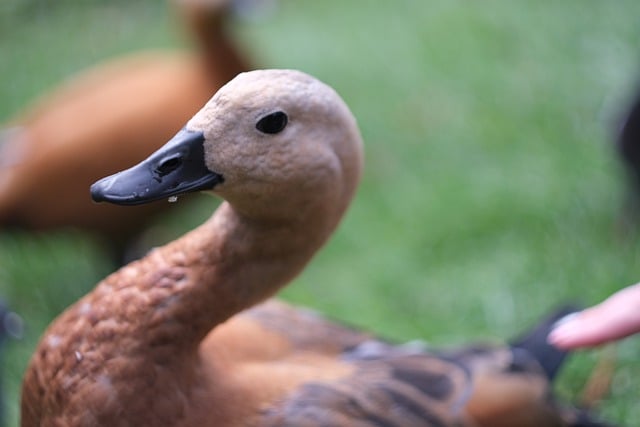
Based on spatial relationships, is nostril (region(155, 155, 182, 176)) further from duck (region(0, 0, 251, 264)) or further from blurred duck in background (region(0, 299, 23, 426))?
duck (region(0, 0, 251, 264))

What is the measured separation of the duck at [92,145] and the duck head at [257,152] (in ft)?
5.27

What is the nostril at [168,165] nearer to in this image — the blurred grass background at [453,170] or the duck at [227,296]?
the duck at [227,296]

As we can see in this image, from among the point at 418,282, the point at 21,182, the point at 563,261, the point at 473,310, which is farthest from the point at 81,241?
the point at 563,261

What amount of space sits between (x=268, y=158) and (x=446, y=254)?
201 cm

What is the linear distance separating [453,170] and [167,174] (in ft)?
8.48

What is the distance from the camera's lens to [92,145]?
118 inches

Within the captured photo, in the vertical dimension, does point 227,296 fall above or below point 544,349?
below

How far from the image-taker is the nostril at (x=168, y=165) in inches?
54.1

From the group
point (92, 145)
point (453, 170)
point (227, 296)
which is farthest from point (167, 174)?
point (453, 170)

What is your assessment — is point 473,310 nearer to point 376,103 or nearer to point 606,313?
point 606,313

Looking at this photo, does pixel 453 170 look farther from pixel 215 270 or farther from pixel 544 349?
pixel 215 270

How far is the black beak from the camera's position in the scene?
4.48ft

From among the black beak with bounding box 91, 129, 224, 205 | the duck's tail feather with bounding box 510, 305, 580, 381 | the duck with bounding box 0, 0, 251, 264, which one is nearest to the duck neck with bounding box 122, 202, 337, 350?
the black beak with bounding box 91, 129, 224, 205

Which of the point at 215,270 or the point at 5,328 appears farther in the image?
the point at 5,328
